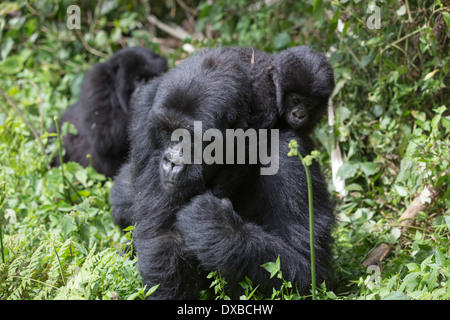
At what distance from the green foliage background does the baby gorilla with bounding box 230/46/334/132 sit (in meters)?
0.96

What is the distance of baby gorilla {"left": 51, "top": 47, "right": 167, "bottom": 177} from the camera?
6344 millimetres

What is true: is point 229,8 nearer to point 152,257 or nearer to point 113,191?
point 113,191

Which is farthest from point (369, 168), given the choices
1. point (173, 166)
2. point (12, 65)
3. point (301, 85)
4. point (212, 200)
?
point (12, 65)

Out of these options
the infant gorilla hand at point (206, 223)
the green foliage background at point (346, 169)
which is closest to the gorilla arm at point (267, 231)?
the infant gorilla hand at point (206, 223)

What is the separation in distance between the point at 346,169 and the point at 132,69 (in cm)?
290

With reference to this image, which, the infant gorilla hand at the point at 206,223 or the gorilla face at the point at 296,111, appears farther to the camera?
the gorilla face at the point at 296,111

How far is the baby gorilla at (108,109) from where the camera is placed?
6344mm

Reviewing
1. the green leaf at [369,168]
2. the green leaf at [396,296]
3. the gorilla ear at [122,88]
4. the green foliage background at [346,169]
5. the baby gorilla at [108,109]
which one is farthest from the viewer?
the gorilla ear at [122,88]

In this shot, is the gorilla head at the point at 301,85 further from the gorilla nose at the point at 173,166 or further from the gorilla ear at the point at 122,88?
the gorilla ear at the point at 122,88

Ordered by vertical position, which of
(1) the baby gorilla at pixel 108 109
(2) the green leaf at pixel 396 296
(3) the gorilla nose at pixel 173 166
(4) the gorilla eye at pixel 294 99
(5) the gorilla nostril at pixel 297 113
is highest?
(1) the baby gorilla at pixel 108 109

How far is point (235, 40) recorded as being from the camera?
727 cm

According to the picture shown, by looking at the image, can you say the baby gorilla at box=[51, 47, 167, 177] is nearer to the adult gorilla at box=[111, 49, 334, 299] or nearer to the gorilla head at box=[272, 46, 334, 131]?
the adult gorilla at box=[111, 49, 334, 299]
